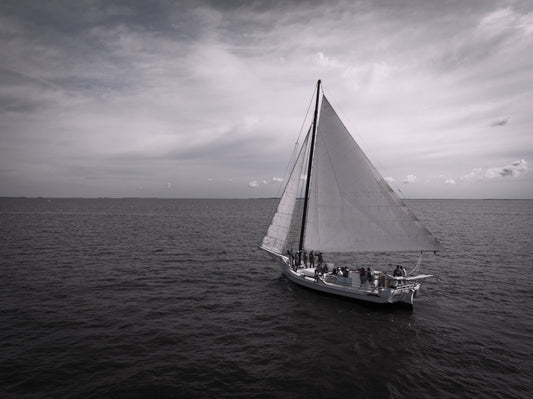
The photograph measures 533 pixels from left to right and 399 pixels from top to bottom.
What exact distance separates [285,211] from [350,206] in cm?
678

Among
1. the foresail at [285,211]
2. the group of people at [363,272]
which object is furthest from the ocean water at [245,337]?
the foresail at [285,211]

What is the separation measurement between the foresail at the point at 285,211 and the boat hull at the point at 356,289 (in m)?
3.20

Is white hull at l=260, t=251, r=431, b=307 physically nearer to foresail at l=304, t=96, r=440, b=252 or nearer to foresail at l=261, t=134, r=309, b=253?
foresail at l=304, t=96, r=440, b=252

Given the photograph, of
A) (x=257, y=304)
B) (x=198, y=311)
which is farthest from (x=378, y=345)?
(x=198, y=311)

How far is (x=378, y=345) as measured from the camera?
18.1m

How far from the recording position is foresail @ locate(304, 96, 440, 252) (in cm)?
2208

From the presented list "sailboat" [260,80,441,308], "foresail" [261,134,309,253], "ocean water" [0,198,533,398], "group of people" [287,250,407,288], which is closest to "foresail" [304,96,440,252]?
"sailboat" [260,80,441,308]

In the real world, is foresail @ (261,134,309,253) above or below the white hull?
above

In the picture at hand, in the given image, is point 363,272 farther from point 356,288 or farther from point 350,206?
point 350,206

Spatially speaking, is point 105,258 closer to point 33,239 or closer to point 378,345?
point 33,239

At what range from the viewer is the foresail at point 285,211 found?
27.9 m

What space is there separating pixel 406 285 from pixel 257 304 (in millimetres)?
12560

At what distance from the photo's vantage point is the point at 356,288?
24.3 metres

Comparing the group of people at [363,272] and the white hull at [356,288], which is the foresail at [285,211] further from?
the white hull at [356,288]
